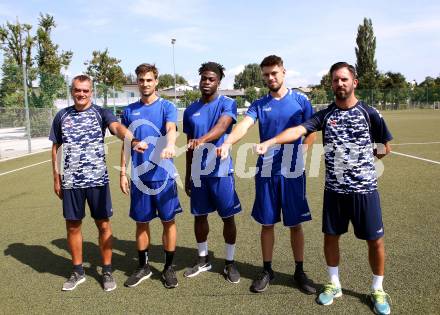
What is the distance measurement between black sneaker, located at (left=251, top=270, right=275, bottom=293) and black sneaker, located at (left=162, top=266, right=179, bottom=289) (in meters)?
0.79

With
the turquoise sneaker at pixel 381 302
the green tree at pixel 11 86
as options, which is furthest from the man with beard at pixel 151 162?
the green tree at pixel 11 86

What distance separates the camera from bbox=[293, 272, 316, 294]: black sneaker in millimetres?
3729

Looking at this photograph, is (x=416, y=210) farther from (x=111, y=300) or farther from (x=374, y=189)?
(x=111, y=300)

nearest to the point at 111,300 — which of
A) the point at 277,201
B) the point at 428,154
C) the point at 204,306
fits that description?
the point at 204,306

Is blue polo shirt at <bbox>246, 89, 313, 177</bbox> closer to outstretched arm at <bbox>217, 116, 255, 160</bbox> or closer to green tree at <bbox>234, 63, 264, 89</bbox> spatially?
outstretched arm at <bbox>217, 116, 255, 160</bbox>

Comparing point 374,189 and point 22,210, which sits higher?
point 374,189

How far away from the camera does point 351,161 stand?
345 centimetres

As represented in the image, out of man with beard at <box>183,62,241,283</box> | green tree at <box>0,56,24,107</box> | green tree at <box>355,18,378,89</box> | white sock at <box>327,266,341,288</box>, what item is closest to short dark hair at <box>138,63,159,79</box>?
man with beard at <box>183,62,241,283</box>

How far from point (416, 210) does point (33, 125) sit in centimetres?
1847

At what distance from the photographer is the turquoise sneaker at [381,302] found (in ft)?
10.7

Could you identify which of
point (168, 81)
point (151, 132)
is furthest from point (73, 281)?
point (168, 81)

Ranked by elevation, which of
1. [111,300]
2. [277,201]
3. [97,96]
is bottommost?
[111,300]

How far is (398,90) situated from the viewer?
201ft

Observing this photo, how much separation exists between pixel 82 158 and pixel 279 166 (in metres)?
1.99
